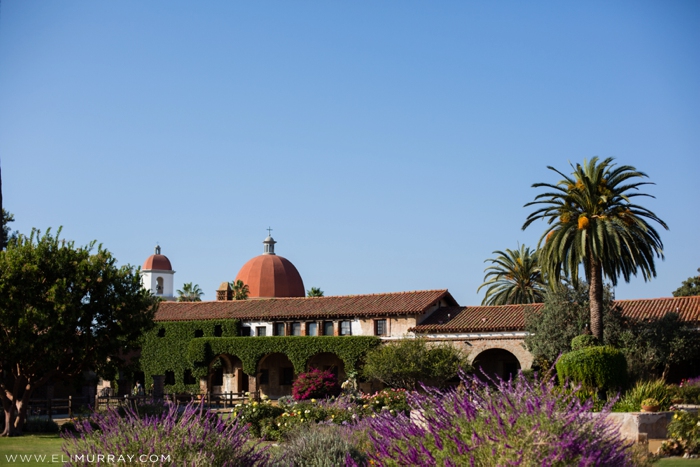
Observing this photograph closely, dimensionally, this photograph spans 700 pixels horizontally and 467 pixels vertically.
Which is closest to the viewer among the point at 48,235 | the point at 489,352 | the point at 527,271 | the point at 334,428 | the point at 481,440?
the point at 481,440

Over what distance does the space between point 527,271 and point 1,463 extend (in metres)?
42.1

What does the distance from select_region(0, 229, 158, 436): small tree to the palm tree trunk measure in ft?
68.4

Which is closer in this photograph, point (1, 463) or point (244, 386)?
point (1, 463)

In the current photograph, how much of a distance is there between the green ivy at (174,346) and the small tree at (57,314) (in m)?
24.6

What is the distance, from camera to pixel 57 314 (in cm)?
2828

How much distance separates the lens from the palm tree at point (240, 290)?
71.2 meters

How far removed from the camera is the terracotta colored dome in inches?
3602

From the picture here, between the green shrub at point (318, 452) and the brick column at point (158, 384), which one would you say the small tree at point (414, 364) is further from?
the green shrub at point (318, 452)

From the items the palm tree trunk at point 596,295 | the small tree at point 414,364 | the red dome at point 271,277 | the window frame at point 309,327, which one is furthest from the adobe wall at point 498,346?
the red dome at point 271,277

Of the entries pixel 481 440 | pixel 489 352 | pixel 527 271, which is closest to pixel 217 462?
pixel 481 440

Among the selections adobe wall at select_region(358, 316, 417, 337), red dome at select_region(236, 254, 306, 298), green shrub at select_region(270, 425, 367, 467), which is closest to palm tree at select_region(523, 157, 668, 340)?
adobe wall at select_region(358, 316, 417, 337)

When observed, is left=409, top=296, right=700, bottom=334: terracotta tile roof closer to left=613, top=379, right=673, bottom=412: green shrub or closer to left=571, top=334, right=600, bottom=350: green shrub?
left=571, top=334, right=600, bottom=350: green shrub

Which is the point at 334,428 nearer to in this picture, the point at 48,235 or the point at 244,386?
the point at 48,235

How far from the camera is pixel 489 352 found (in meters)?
47.3
